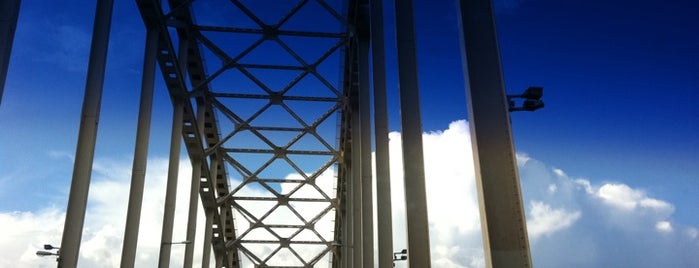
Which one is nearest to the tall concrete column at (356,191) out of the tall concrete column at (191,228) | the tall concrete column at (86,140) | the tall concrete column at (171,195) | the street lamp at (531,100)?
the tall concrete column at (171,195)

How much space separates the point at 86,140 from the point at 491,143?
10481 mm

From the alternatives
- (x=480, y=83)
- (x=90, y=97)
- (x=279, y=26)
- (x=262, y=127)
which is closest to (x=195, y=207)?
(x=262, y=127)

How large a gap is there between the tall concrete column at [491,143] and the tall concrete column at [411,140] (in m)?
5.13

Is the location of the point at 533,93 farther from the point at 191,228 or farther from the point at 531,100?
the point at 191,228

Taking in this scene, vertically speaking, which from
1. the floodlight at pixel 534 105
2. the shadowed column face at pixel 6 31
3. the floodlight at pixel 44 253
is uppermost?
the shadowed column face at pixel 6 31

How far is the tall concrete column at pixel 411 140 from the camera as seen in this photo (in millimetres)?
12609

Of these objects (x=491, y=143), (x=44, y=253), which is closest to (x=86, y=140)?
(x=44, y=253)

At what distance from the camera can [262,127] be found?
32.2m

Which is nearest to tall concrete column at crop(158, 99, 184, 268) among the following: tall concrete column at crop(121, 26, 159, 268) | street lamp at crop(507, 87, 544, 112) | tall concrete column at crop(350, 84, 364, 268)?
tall concrete column at crop(121, 26, 159, 268)

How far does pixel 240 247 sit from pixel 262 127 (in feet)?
37.2

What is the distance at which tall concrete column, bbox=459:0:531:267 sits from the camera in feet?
23.7

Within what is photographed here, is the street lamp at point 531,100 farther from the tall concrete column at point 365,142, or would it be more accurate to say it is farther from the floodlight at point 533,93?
the tall concrete column at point 365,142

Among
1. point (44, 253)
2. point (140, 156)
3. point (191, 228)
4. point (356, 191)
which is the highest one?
point (356, 191)

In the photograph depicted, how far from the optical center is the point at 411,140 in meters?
13.3
